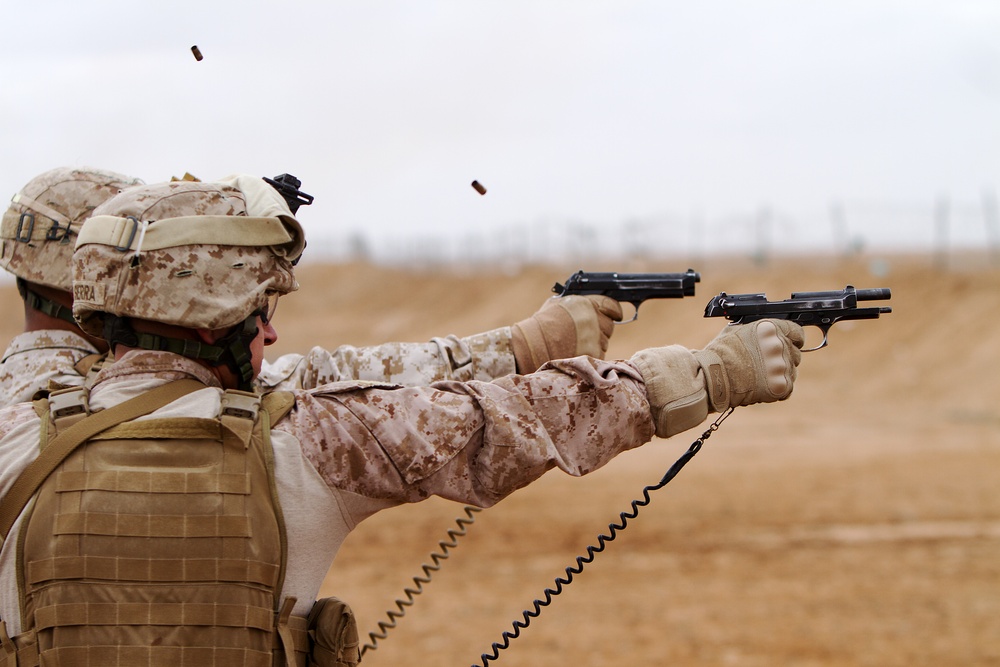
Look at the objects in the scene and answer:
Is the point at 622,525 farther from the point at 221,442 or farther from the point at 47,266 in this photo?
the point at 47,266

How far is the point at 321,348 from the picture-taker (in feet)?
12.3

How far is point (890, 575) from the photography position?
35.2 ft

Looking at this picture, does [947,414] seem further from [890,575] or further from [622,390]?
[622,390]

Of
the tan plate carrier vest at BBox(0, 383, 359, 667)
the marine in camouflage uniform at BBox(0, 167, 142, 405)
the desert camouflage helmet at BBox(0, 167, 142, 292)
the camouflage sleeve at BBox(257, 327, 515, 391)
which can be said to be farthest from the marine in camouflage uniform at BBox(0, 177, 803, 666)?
the desert camouflage helmet at BBox(0, 167, 142, 292)

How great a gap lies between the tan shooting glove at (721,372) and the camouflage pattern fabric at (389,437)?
0.08 m

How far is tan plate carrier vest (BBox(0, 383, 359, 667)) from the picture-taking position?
2514mm

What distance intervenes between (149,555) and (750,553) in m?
9.87

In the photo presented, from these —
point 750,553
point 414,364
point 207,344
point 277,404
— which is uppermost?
point 207,344

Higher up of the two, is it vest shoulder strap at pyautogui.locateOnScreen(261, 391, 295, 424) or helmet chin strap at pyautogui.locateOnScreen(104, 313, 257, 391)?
helmet chin strap at pyautogui.locateOnScreen(104, 313, 257, 391)

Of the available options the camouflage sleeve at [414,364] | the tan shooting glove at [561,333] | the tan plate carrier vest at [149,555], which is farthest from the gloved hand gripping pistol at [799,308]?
the tan plate carrier vest at [149,555]

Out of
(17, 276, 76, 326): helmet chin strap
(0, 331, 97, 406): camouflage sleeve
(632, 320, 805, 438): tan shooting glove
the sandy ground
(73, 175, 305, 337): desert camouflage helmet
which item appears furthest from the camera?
the sandy ground

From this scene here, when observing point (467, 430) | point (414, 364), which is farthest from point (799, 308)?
point (414, 364)

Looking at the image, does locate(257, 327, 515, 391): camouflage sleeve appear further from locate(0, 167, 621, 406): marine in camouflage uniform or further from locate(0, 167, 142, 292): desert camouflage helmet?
locate(0, 167, 142, 292): desert camouflage helmet

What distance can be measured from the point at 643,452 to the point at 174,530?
52.6ft
